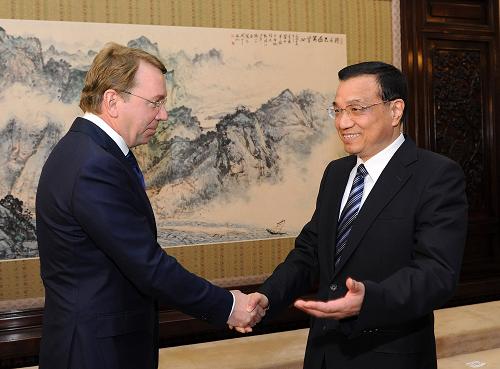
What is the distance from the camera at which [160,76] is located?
7.41 feet

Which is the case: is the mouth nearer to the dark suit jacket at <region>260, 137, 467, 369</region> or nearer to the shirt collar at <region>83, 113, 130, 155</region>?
the dark suit jacket at <region>260, 137, 467, 369</region>

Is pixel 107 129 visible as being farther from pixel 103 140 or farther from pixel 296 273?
pixel 296 273

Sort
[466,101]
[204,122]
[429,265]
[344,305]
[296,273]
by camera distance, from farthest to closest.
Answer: [466,101], [204,122], [296,273], [429,265], [344,305]

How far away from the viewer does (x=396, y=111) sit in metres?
2.21

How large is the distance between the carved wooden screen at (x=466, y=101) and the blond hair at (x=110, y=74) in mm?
3638

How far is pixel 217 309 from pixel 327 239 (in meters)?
0.51

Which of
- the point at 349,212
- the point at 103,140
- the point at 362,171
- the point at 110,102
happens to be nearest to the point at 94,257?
the point at 103,140

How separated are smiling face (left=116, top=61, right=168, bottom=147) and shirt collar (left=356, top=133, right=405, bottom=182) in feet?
2.82

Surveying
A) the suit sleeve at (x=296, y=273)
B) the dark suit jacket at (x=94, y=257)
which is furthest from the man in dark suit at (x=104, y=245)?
the suit sleeve at (x=296, y=273)

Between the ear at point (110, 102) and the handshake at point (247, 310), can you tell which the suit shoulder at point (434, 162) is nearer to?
the handshake at point (247, 310)

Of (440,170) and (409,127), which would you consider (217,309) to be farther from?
(409,127)

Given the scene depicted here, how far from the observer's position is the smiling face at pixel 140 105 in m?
2.19

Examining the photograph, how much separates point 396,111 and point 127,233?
3.65 feet

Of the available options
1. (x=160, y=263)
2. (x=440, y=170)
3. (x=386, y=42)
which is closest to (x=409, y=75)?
(x=386, y=42)
